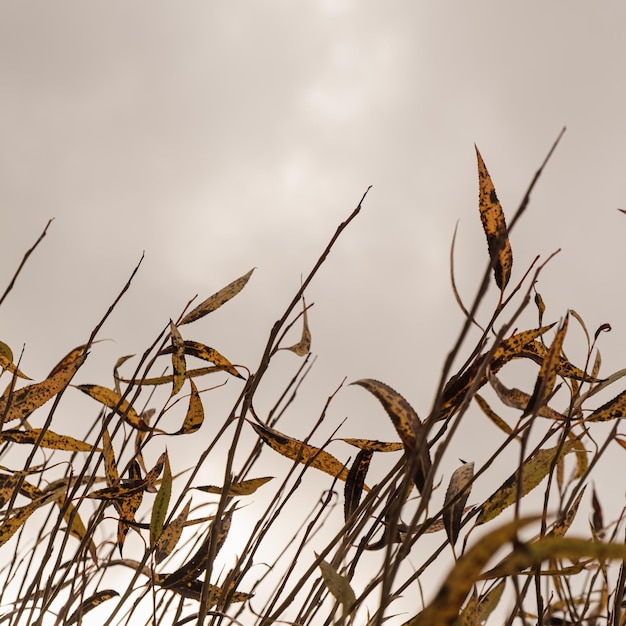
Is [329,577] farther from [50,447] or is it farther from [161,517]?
[50,447]

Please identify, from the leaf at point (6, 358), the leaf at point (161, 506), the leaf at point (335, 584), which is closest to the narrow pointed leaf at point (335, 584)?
the leaf at point (335, 584)

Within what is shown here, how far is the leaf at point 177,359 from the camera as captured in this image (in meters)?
0.77

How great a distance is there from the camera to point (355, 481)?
0.73 meters

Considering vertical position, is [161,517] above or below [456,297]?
below

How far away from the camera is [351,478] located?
73 cm

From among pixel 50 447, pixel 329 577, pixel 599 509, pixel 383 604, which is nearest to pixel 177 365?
pixel 50 447

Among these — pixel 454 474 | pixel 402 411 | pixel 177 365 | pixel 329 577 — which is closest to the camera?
pixel 402 411

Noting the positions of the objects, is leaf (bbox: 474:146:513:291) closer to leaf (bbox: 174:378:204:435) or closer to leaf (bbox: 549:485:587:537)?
leaf (bbox: 549:485:587:537)

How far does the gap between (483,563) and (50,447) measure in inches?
30.1

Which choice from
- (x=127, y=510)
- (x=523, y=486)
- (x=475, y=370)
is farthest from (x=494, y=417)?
(x=127, y=510)

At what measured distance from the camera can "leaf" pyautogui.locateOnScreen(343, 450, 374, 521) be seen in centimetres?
73

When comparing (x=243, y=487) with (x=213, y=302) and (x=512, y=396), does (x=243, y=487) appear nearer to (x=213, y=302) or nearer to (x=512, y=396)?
(x=213, y=302)

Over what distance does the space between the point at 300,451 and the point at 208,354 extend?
197 mm

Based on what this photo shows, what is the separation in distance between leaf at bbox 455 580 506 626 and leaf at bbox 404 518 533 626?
0.45 meters
